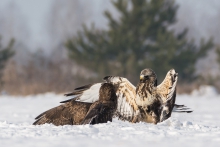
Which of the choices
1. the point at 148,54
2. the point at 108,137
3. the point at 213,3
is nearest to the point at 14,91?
the point at 148,54

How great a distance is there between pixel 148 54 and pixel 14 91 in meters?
9.54

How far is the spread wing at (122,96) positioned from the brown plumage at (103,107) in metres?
0.27

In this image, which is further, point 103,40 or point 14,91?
point 103,40

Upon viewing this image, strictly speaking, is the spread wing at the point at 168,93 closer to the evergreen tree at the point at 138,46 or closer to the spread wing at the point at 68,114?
the spread wing at the point at 68,114

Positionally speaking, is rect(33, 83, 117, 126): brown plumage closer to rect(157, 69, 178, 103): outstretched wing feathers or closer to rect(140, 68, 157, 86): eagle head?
rect(140, 68, 157, 86): eagle head

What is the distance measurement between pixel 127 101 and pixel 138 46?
22047 millimetres

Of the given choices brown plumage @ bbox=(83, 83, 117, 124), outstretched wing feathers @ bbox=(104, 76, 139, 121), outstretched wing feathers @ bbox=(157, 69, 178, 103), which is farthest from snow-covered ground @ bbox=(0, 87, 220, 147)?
outstretched wing feathers @ bbox=(104, 76, 139, 121)

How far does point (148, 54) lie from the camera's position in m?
30.3

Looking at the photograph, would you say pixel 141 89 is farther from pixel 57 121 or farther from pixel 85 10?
pixel 85 10

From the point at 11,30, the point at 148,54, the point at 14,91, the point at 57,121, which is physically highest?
the point at 11,30

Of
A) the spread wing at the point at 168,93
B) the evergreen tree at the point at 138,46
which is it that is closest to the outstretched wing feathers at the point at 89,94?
the spread wing at the point at 168,93

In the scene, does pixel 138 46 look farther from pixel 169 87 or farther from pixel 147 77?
pixel 169 87

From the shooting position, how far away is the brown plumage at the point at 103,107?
19.6 ft

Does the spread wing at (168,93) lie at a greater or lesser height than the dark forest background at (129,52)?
lesser
